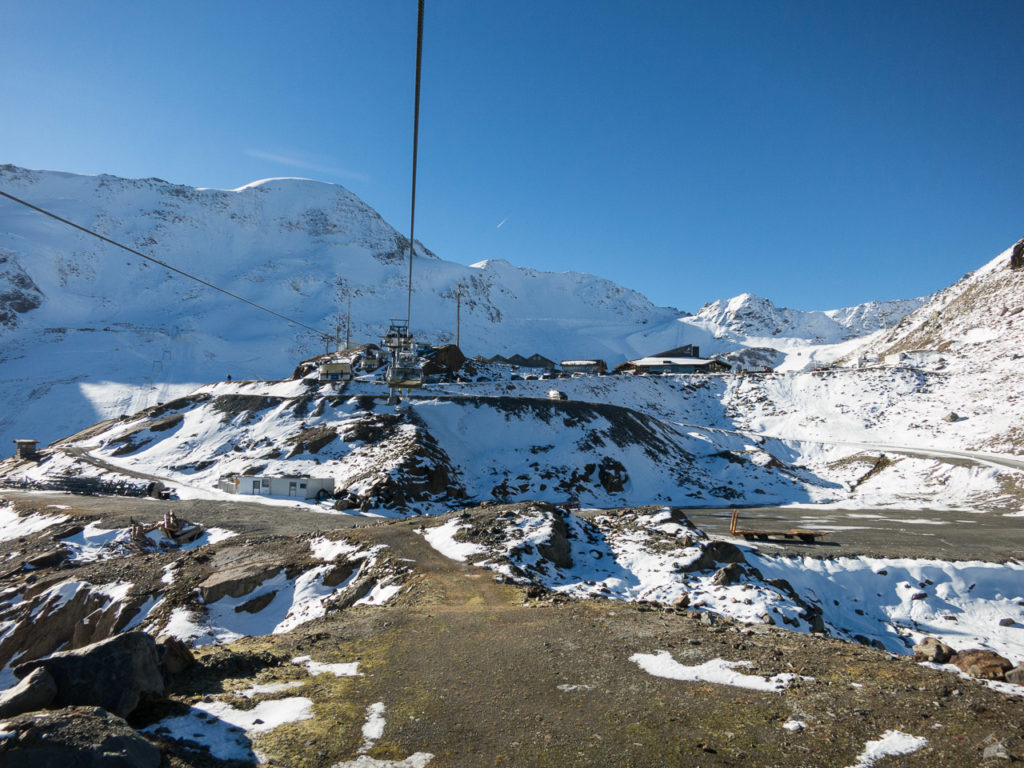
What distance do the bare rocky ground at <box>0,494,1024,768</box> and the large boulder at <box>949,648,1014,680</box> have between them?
1163 mm

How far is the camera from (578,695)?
8.21m

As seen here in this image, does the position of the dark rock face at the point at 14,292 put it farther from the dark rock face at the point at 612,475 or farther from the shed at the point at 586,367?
the dark rock face at the point at 612,475

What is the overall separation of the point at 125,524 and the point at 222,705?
2518cm

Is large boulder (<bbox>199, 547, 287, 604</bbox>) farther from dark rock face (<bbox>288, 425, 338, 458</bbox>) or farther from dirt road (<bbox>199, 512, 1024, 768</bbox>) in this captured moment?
dark rock face (<bbox>288, 425, 338, 458</bbox>)

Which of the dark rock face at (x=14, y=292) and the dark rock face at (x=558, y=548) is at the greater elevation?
the dark rock face at (x=14, y=292)

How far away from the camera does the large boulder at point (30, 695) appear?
623cm

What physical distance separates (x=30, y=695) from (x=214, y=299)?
129845 mm

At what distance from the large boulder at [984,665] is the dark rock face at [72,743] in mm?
13203

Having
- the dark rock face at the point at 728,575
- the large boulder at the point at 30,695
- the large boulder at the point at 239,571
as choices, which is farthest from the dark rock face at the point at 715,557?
the large boulder at the point at 30,695

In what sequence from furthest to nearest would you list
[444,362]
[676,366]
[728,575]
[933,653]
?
[676,366]
[444,362]
[728,575]
[933,653]

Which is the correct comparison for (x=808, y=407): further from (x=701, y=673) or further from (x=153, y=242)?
(x=153, y=242)

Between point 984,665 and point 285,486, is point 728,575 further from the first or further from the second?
point 285,486

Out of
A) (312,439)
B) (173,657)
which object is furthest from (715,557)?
(312,439)

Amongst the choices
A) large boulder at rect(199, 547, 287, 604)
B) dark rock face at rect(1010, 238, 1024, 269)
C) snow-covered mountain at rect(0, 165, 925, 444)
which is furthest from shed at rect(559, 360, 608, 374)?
large boulder at rect(199, 547, 287, 604)
